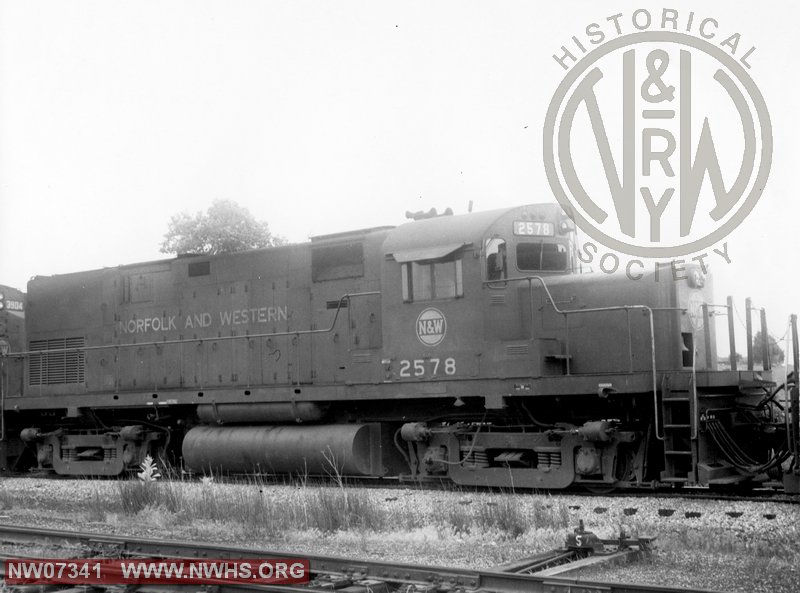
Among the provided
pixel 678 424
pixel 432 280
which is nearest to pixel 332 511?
pixel 432 280

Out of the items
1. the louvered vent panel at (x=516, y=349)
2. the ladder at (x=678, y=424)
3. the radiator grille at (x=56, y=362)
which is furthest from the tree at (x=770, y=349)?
the radiator grille at (x=56, y=362)

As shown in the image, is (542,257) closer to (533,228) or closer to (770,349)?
(533,228)

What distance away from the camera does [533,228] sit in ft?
41.8

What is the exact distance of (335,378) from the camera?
45.6ft

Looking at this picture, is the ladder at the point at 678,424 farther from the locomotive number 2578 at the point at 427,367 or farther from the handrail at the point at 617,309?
the locomotive number 2578 at the point at 427,367

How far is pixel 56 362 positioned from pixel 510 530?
11.6m

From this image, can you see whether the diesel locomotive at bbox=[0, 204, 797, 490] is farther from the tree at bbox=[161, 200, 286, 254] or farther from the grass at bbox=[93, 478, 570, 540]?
the tree at bbox=[161, 200, 286, 254]

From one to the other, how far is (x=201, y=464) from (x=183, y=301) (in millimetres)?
2922

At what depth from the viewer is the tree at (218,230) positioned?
45.2m

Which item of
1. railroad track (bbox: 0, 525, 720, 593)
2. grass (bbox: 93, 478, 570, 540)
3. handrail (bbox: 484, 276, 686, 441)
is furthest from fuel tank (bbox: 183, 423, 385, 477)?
railroad track (bbox: 0, 525, 720, 593)

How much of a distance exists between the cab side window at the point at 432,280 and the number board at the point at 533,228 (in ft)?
3.09

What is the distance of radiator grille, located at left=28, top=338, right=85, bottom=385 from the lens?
56.7ft

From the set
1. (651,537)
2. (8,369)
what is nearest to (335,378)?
(651,537)

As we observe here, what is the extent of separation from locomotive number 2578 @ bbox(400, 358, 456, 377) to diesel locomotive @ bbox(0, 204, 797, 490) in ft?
0.07
